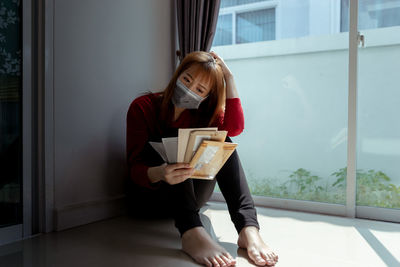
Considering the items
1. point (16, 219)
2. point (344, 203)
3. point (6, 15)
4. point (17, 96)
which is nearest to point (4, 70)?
point (17, 96)

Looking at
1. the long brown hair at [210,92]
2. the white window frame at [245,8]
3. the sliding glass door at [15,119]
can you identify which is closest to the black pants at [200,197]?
the long brown hair at [210,92]

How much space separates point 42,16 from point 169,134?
34.5 inches

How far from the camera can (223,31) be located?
8.65 ft

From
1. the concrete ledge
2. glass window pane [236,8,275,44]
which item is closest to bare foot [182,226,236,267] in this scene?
the concrete ledge

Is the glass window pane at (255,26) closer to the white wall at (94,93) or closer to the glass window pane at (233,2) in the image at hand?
the glass window pane at (233,2)

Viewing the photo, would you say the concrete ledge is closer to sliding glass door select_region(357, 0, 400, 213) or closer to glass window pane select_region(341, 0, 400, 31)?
sliding glass door select_region(357, 0, 400, 213)

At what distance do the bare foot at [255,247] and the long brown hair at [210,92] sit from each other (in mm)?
579

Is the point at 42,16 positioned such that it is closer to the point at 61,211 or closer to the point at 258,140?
the point at 61,211

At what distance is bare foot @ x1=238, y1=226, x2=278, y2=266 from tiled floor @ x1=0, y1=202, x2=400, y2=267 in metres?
0.04

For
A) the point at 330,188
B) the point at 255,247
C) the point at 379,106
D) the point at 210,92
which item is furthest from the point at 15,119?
the point at 379,106

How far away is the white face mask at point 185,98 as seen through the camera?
1.67 m

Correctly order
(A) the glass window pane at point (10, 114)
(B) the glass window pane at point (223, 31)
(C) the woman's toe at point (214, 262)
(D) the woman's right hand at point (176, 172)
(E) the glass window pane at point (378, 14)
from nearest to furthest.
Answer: (C) the woman's toe at point (214, 262), (D) the woman's right hand at point (176, 172), (A) the glass window pane at point (10, 114), (E) the glass window pane at point (378, 14), (B) the glass window pane at point (223, 31)

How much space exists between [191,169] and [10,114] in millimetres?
931

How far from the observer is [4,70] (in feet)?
5.36
